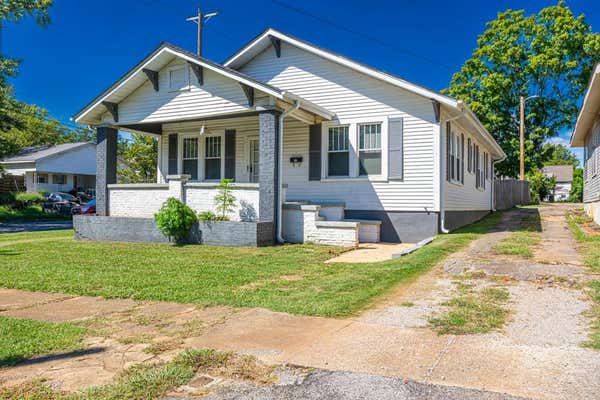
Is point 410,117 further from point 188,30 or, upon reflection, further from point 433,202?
point 188,30

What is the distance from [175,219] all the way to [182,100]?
10.9 feet

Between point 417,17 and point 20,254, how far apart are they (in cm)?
1857

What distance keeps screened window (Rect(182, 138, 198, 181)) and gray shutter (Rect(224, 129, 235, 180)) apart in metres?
1.18

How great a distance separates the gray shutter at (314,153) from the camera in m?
12.6

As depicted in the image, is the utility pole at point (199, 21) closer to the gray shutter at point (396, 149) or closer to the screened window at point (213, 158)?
the screened window at point (213, 158)

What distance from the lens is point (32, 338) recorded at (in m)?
4.01

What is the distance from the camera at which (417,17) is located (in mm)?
20969

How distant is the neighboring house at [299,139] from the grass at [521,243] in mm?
1800

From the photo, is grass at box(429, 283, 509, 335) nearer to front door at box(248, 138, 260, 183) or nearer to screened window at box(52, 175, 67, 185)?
front door at box(248, 138, 260, 183)

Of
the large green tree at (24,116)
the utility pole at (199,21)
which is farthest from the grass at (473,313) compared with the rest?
the utility pole at (199,21)

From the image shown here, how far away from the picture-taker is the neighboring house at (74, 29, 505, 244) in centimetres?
1105

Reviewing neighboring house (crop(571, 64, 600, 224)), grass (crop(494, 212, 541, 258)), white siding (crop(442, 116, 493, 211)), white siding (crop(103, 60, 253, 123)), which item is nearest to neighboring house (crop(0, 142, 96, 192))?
white siding (crop(103, 60, 253, 123))

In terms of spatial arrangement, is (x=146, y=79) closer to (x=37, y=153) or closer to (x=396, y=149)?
(x=396, y=149)

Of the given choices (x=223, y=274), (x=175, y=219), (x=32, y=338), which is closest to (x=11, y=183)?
(x=175, y=219)
